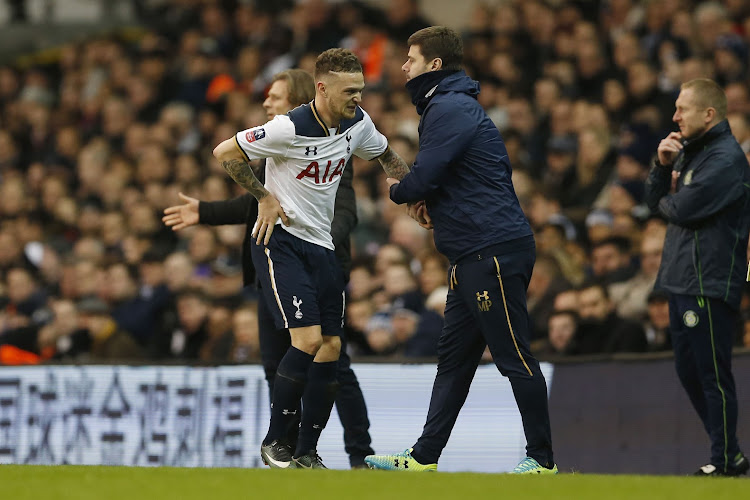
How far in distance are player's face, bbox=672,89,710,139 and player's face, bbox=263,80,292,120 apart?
2386 mm

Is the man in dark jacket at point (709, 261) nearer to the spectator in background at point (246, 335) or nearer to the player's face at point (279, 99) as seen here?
the player's face at point (279, 99)

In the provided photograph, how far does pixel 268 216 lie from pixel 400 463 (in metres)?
1.59

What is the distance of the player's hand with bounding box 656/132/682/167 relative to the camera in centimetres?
778

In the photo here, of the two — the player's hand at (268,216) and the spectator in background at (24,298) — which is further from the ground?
the player's hand at (268,216)

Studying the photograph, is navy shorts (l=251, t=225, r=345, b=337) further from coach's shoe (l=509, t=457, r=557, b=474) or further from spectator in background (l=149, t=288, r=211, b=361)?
spectator in background (l=149, t=288, r=211, b=361)

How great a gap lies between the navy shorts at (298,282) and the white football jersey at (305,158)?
8 cm

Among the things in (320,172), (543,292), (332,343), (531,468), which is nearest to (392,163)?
(320,172)

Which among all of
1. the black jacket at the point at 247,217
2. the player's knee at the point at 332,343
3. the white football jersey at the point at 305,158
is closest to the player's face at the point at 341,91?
the white football jersey at the point at 305,158

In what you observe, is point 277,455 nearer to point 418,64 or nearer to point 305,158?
point 305,158

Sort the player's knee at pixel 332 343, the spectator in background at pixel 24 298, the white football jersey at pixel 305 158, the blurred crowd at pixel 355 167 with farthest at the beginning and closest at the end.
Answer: the spectator in background at pixel 24 298, the blurred crowd at pixel 355 167, the player's knee at pixel 332 343, the white football jersey at pixel 305 158

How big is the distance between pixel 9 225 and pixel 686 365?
1020 centimetres

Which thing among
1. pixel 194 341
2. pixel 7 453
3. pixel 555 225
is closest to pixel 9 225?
pixel 194 341

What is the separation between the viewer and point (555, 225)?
11.2 m

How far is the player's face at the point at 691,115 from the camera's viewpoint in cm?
759
